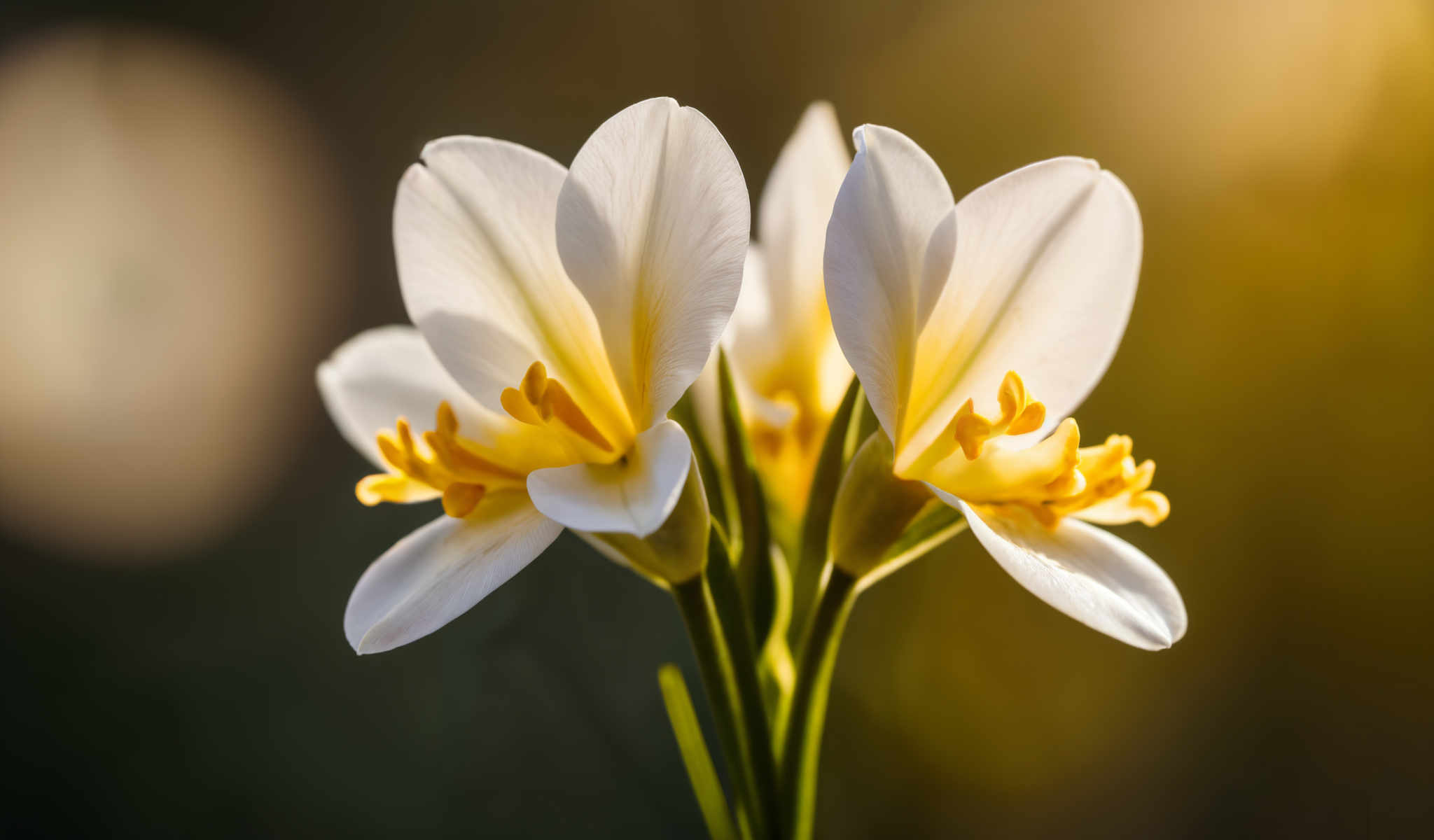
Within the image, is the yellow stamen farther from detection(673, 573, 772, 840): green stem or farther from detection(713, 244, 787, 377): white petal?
detection(713, 244, 787, 377): white petal

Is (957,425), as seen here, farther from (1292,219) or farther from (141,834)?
(141,834)

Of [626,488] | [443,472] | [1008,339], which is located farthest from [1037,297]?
[443,472]

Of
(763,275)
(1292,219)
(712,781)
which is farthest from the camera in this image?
(1292,219)

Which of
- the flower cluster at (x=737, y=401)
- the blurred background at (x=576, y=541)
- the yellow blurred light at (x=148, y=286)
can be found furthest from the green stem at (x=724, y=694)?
the yellow blurred light at (x=148, y=286)

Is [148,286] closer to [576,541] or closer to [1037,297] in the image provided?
[576,541]

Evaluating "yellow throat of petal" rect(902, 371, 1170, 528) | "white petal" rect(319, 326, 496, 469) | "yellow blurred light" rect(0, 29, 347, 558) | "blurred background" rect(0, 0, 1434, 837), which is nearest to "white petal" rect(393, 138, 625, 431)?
"white petal" rect(319, 326, 496, 469)

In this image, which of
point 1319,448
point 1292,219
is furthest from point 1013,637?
point 1292,219
